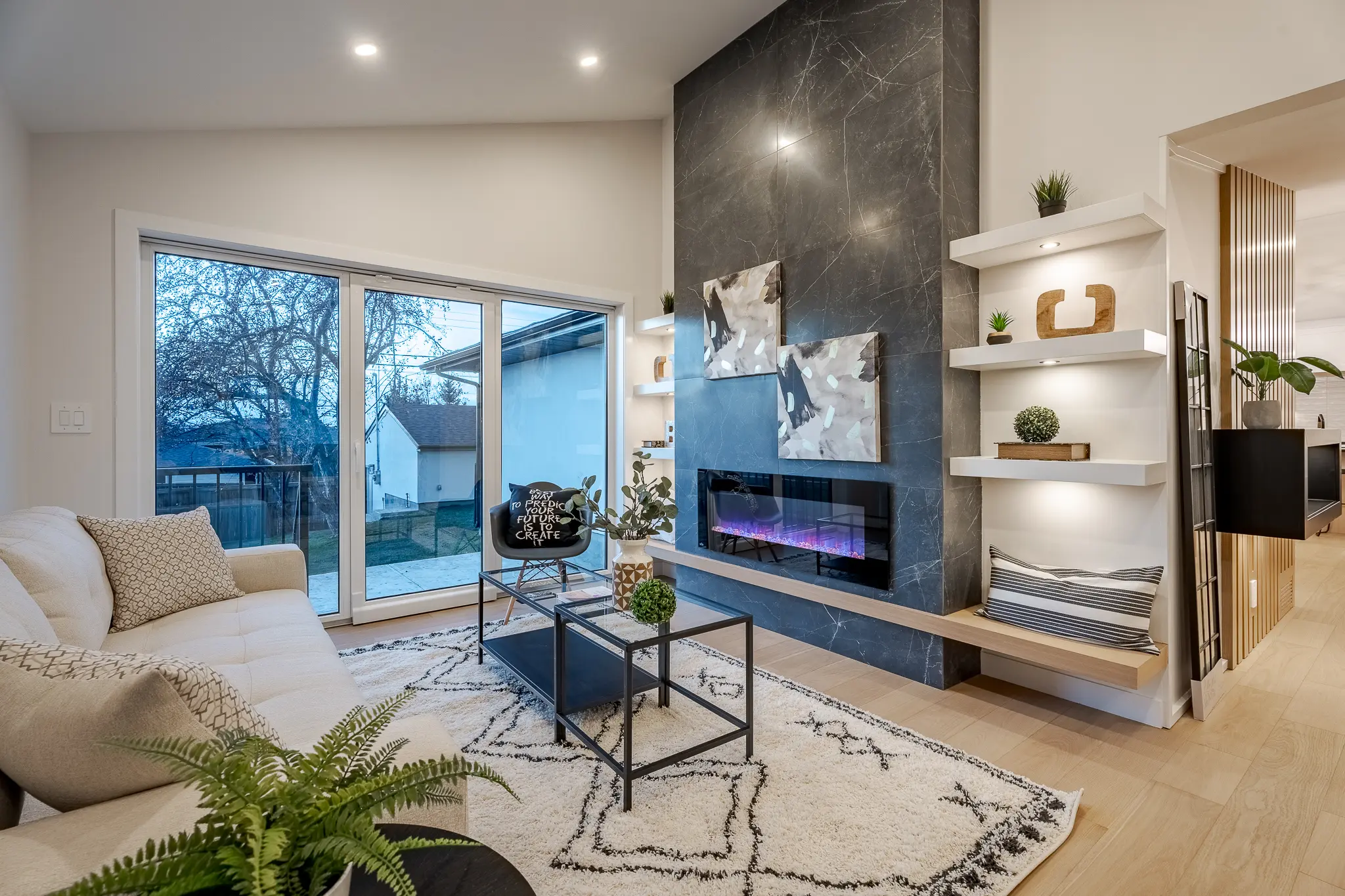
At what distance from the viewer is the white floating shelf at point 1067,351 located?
7.69 ft

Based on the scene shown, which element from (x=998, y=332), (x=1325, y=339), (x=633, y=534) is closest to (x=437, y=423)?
Result: (x=633, y=534)

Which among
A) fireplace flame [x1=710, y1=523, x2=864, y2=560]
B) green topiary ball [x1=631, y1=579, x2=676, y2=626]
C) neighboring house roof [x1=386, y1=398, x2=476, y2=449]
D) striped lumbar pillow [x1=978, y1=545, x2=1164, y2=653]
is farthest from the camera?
neighboring house roof [x1=386, y1=398, x2=476, y2=449]

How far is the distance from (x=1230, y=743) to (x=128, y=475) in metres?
4.68

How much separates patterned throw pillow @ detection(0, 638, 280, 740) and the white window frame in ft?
8.68

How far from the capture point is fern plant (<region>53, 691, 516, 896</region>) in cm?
63

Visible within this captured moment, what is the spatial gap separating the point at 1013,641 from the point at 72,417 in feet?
13.6

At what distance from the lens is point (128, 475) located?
310 centimetres

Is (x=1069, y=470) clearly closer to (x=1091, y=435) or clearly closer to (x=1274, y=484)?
(x=1091, y=435)

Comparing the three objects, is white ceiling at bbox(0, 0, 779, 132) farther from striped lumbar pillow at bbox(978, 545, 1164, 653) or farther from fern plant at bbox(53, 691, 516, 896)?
striped lumbar pillow at bbox(978, 545, 1164, 653)

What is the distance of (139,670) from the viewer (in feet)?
3.10

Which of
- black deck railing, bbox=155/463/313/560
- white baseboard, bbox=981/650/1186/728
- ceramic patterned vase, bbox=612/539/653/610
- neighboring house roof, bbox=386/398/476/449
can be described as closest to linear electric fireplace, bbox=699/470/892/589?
white baseboard, bbox=981/650/1186/728

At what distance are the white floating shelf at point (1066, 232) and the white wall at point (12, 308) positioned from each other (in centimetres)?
379


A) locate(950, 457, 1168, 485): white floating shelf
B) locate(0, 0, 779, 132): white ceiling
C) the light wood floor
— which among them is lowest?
the light wood floor

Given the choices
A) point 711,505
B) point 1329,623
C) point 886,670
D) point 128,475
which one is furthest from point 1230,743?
point 128,475
